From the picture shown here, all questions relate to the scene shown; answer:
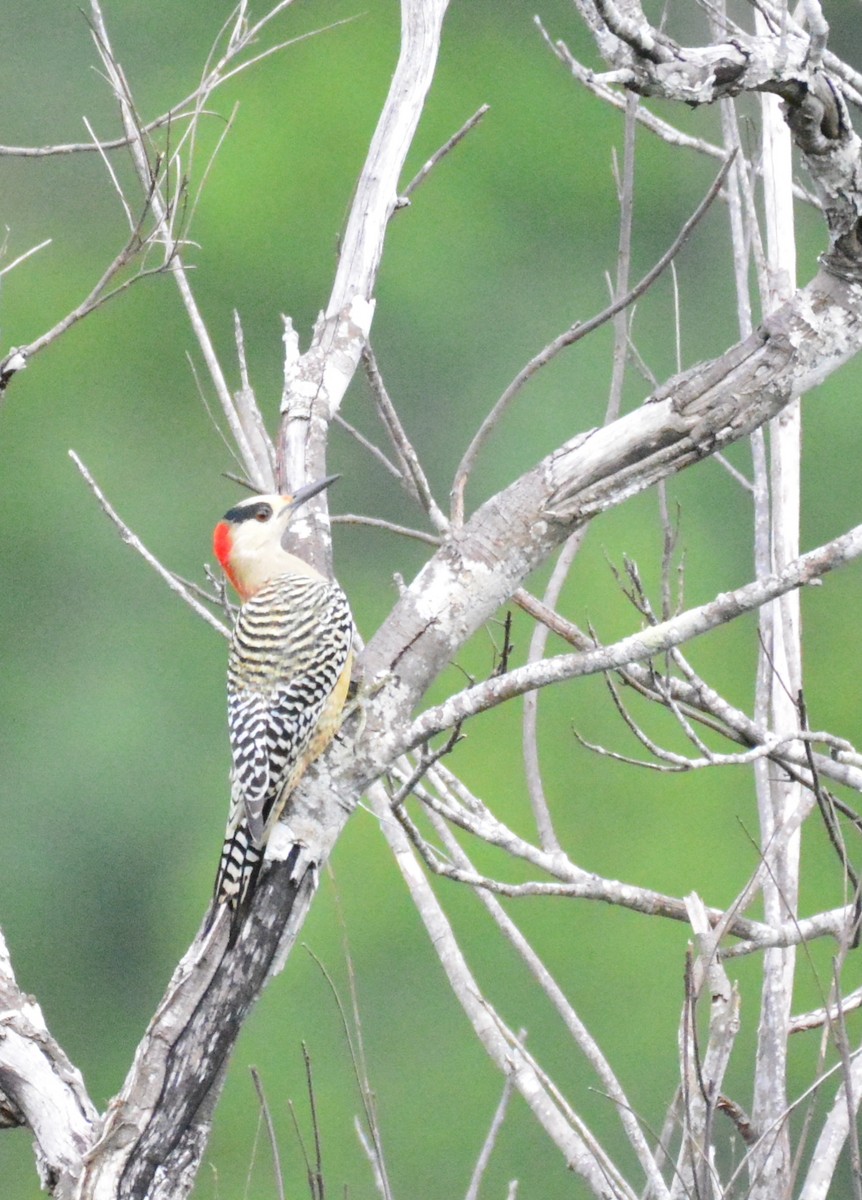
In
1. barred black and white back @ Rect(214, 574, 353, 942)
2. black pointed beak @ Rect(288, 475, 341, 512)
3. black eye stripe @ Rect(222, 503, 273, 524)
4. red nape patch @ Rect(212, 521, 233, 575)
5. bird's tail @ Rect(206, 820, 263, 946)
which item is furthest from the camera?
red nape patch @ Rect(212, 521, 233, 575)

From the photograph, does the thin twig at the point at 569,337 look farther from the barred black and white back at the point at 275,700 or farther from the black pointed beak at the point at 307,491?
the barred black and white back at the point at 275,700

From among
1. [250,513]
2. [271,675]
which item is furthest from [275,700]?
[250,513]

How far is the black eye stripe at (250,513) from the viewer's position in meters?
4.46

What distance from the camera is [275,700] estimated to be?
4.02m

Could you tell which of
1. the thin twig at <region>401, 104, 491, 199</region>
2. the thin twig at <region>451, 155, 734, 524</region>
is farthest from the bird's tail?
the thin twig at <region>401, 104, 491, 199</region>

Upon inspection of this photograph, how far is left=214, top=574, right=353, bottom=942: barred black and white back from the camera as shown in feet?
10.7

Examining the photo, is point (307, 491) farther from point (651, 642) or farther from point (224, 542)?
point (224, 542)

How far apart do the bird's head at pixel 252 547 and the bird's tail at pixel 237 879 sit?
1.22m

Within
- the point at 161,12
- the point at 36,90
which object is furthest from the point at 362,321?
the point at 161,12

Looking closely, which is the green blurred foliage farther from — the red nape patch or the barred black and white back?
the barred black and white back

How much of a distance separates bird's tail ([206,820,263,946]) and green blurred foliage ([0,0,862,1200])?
32.3ft

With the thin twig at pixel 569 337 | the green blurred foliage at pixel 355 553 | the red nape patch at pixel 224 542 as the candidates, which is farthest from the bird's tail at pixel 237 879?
the green blurred foliage at pixel 355 553

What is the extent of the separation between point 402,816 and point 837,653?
1338cm

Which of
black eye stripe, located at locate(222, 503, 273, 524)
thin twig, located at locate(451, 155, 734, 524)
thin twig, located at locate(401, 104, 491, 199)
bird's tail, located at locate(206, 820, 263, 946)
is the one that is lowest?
bird's tail, located at locate(206, 820, 263, 946)
